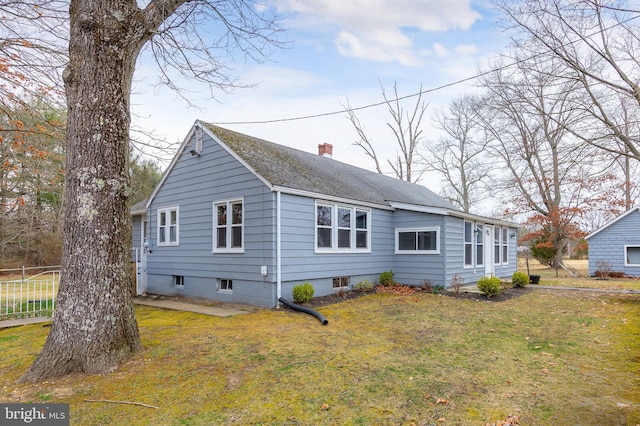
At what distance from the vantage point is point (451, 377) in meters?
4.42

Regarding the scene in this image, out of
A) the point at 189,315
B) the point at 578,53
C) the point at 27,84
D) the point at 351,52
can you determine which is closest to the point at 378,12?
the point at 351,52

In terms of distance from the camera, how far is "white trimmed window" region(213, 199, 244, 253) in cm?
1016

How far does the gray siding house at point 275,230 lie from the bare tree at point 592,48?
4652 millimetres

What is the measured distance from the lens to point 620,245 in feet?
61.5

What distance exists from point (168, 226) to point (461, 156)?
2399 centimetres

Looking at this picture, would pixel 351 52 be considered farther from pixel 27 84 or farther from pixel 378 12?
pixel 27 84

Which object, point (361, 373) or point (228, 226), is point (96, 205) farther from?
point (228, 226)

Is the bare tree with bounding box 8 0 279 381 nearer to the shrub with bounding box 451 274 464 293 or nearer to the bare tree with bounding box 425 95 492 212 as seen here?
the shrub with bounding box 451 274 464 293

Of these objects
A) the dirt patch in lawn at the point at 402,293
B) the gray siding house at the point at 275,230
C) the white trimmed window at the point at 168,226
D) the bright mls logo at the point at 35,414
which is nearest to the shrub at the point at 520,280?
the dirt patch in lawn at the point at 402,293

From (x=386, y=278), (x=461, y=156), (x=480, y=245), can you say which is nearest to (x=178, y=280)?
(x=386, y=278)

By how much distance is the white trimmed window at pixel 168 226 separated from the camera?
12224 mm

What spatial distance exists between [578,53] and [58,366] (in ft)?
42.1

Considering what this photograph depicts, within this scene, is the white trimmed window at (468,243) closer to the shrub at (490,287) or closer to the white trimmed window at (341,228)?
the shrub at (490,287)

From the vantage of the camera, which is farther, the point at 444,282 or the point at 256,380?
the point at 444,282
